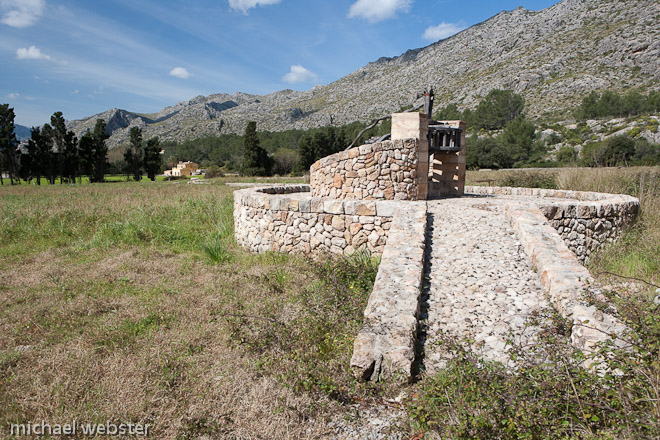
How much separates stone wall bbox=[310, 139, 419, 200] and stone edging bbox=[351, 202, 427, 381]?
3.19 meters

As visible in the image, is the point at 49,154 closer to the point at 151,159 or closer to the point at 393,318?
the point at 151,159

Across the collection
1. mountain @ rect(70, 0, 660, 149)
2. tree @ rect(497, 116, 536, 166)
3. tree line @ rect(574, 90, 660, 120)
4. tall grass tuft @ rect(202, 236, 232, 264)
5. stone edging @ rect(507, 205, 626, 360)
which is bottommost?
tall grass tuft @ rect(202, 236, 232, 264)

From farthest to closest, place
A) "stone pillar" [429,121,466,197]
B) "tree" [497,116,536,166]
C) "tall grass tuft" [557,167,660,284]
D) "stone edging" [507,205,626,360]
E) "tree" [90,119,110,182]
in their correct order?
"tree" [90,119,110,182], "tree" [497,116,536,166], "stone pillar" [429,121,466,197], "tall grass tuft" [557,167,660,284], "stone edging" [507,205,626,360]

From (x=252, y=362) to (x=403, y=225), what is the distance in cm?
346

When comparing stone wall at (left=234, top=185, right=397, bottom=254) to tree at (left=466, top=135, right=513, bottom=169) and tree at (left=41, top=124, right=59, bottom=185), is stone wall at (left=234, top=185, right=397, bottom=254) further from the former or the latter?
tree at (left=41, top=124, right=59, bottom=185)

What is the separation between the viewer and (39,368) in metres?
3.30

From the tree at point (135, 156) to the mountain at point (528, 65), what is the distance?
1797 inches

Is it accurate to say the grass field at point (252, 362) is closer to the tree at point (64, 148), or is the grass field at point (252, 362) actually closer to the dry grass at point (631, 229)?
the dry grass at point (631, 229)

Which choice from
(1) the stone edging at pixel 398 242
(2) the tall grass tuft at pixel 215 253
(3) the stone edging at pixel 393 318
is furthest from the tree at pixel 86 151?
(3) the stone edging at pixel 393 318

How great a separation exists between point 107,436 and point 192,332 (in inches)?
62.6

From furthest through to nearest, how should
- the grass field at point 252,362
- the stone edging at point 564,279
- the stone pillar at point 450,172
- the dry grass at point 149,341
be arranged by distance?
1. the stone pillar at point 450,172
2. the stone edging at point 564,279
3. the dry grass at point 149,341
4. the grass field at point 252,362

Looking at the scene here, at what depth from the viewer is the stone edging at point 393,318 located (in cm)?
303

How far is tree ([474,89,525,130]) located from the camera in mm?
→ 53625

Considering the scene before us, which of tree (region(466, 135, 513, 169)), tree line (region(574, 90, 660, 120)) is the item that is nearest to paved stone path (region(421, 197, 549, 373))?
tree (region(466, 135, 513, 169))
